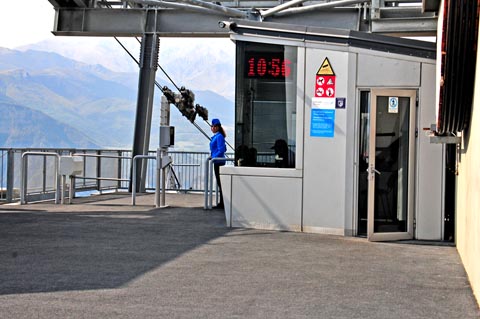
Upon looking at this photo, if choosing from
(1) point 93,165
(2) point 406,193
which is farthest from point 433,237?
(1) point 93,165

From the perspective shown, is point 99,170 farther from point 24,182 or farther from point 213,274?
point 213,274

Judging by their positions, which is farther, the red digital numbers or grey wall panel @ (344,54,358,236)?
the red digital numbers

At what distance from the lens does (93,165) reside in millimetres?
21188

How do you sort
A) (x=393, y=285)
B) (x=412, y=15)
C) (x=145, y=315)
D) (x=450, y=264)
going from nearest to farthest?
(x=145, y=315)
(x=393, y=285)
(x=450, y=264)
(x=412, y=15)

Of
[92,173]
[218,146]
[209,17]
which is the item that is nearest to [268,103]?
[218,146]

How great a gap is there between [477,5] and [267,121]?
496 cm

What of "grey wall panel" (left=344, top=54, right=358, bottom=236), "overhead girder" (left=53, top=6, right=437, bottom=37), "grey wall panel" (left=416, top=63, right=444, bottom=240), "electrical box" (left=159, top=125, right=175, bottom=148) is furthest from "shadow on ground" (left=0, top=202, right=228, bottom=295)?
"overhead girder" (left=53, top=6, right=437, bottom=37)

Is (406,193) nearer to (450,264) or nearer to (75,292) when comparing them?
(450,264)

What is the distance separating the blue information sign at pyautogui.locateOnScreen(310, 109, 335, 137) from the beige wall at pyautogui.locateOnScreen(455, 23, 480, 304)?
2.53 m

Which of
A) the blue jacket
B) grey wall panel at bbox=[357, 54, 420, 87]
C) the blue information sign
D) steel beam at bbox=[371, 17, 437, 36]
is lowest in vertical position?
the blue jacket

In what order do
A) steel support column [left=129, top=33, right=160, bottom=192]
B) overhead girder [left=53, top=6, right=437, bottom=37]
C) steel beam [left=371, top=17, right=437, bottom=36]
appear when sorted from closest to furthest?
steel beam [left=371, top=17, right=437, bottom=36], overhead girder [left=53, top=6, right=437, bottom=37], steel support column [left=129, top=33, right=160, bottom=192]

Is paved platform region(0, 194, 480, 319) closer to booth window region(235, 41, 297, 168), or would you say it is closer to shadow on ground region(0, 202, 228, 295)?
shadow on ground region(0, 202, 228, 295)

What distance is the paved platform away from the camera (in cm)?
671

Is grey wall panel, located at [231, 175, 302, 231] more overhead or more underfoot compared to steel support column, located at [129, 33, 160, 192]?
more underfoot
